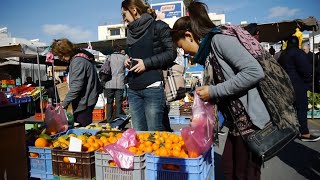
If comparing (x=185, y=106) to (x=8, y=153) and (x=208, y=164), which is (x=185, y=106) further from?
(x=8, y=153)

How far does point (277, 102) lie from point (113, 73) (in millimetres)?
5990

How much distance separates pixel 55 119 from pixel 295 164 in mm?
3430

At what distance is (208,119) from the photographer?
6.87 ft

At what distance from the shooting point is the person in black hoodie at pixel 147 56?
301cm

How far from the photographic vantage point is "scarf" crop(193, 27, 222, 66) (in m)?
1.83

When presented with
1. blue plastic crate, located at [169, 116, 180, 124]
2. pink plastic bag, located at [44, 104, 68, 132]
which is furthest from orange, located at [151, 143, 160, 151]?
blue plastic crate, located at [169, 116, 180, 124]

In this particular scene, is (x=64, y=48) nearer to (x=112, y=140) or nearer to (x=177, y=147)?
(x=112, y=140)

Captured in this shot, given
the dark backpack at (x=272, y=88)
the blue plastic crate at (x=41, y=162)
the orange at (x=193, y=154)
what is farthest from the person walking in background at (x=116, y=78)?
the dark backpack at (x=272, y=88)

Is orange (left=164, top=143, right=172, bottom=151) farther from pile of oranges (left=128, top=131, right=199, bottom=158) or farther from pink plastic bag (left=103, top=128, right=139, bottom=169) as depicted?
pink plastic bag (left=103, top=128, right=139, bottom=169)

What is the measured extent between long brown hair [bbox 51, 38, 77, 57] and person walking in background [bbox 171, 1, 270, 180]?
2.33 meters

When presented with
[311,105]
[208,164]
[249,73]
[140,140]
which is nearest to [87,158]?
[140,140]

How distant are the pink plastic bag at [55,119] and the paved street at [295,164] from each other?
1.92 meters

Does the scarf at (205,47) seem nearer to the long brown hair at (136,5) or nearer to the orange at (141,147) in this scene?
the orange at (141,147)

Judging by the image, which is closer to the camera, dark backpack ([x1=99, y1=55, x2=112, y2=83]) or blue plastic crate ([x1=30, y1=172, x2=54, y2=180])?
blue plastic crate ([x1=30, y1=172, x2=54, y2=180])
